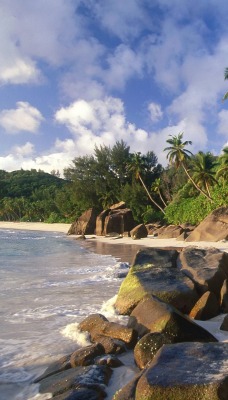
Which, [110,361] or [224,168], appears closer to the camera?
[110,361]

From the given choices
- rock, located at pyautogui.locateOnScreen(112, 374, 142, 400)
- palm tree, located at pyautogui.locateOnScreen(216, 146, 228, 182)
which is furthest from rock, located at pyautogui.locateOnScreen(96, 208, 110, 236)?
rock, located at pyautogui.locateOnScreen(112, 374, 142, 400)

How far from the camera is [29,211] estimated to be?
3558 inches

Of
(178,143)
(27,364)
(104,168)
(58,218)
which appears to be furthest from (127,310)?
(58,218)

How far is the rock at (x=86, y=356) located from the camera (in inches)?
194

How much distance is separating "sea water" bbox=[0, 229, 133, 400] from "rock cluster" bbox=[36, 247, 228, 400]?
0.31 m

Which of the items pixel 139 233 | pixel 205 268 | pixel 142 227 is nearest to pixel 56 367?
pixel 205 268

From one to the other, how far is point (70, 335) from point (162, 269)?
8.92ft

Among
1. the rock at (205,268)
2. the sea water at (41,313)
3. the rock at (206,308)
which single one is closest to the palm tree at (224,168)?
the sea water at (41,313)

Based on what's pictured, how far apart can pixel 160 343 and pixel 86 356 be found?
3.21ft

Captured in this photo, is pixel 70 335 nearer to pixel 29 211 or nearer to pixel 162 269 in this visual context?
pixel 162 269

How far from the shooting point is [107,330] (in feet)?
19.9

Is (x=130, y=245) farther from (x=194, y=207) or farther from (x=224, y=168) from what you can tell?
(x=194, y=207)

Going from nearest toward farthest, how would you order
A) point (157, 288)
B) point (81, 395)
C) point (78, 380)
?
point (81, 395), point (78, 380), point (157, 288)

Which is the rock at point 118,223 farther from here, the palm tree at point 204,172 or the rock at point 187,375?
the rock at point 187,375
